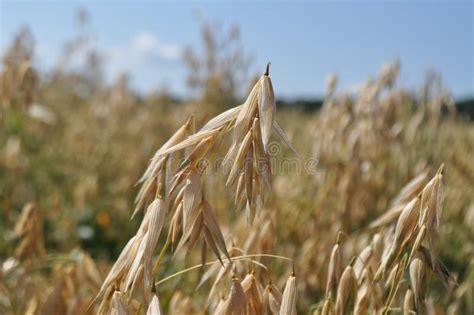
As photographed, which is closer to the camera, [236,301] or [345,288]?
[236,301]

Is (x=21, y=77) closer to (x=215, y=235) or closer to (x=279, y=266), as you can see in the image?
(x=279, y=266)

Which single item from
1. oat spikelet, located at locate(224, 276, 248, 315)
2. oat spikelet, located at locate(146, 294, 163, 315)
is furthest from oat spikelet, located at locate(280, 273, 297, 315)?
oat spikelet, located at locate(146, 294, 163, 315)

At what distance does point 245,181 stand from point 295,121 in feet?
19.1

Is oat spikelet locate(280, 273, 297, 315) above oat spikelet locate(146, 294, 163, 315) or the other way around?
the other way around

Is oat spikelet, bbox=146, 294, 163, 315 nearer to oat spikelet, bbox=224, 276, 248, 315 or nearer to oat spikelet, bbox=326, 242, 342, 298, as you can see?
oat spikelet, bbox=224, 276, 248, 315

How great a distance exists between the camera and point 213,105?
421cm

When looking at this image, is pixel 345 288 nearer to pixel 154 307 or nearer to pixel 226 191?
pixel 154 307

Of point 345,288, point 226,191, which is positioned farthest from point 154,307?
point 226,191

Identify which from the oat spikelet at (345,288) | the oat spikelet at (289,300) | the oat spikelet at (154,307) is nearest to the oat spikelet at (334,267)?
the oat spikelet at (345,288)

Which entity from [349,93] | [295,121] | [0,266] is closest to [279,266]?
[349,93]

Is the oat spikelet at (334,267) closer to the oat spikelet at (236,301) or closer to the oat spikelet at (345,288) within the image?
the oat spikelet at (345,288)

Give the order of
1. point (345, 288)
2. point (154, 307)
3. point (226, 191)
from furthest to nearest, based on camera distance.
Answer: point (226, 191)
point (345, 288)
point (154, 307)

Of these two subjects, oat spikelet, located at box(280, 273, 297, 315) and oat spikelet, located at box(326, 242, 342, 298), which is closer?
oat spikelet, located at box(280, 273, 297, 315)

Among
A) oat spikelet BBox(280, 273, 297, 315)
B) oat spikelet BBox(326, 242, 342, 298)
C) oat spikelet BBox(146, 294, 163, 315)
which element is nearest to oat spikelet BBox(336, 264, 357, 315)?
oat spikelet BBox(326, 242, 342, 298)
